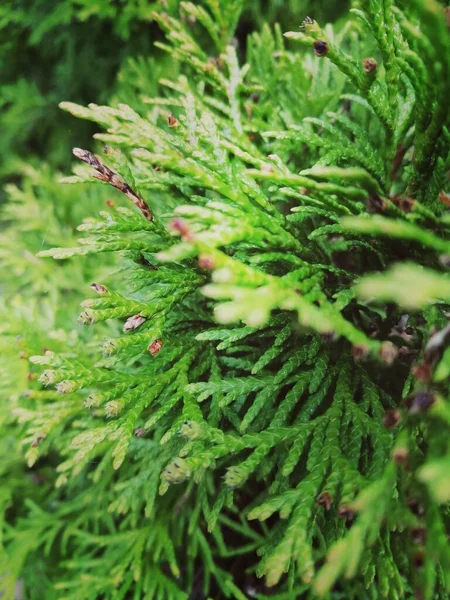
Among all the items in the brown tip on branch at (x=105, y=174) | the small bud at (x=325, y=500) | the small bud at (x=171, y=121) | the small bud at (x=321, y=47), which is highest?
the small bud at (x=321, y=47)

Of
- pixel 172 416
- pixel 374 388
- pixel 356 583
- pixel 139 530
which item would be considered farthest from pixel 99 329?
pixel 356 583

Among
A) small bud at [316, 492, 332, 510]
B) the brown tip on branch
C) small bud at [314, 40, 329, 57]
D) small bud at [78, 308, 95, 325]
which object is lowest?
small bud at [316, 492, 332, 510]

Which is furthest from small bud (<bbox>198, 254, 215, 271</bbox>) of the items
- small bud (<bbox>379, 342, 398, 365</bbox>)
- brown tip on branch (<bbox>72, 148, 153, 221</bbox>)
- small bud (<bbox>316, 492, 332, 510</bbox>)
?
small bud (<bbox>316, 492, 332, 510</bbox>)

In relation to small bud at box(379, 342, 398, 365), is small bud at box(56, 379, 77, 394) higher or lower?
lower

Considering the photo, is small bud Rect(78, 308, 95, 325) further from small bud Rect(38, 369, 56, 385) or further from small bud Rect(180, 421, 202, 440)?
small bud Rect(180, 421, 202, 440)

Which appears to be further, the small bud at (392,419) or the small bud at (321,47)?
the small bud at (321,47)

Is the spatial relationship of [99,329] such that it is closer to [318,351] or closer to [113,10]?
[318,351]

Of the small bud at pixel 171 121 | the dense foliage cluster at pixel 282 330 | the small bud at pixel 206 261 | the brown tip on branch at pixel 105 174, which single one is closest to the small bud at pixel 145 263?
the dense foliage cluster at pixel 282 330

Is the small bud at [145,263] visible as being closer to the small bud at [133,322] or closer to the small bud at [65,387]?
the small bud at [133,322]
